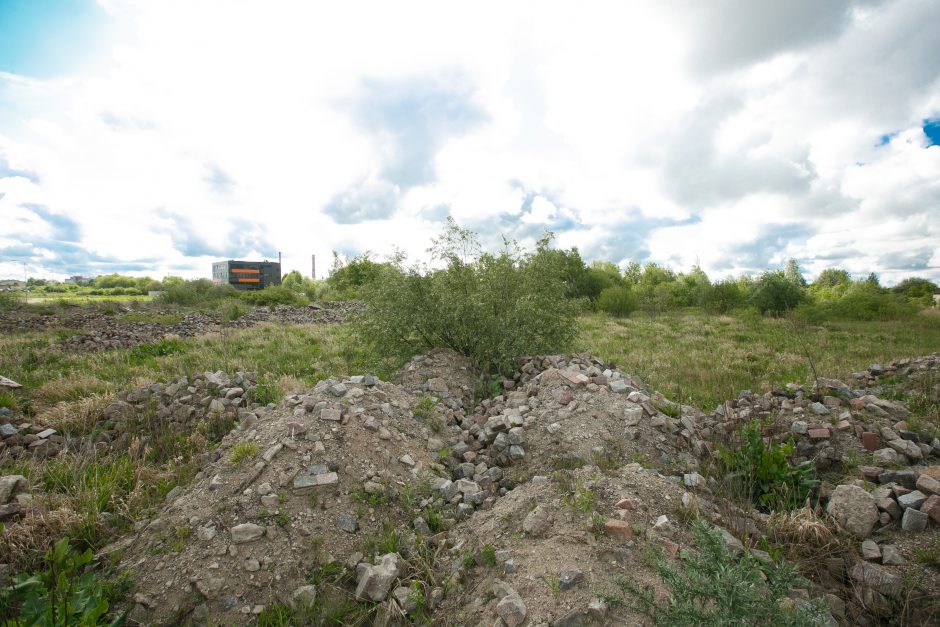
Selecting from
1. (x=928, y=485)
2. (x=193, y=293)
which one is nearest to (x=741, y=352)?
(x=928, y=485)

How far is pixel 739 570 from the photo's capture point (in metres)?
1.93

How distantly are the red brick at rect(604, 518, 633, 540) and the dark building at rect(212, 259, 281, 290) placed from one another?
97.0 meters

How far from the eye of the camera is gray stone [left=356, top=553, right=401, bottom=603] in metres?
3.00

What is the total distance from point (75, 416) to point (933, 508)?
33.4 ft

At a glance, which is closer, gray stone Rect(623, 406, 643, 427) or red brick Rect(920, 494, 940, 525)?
red brick Rect(920, 494, 940, 525)

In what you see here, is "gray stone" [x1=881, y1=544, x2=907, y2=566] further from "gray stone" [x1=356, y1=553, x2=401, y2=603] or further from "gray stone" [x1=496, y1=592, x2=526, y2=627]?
"gray stone" [x1=356, y1=553, x2=401, y2=603]

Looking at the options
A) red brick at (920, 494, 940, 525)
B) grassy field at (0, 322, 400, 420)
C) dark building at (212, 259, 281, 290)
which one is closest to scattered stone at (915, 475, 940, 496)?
red brick at (920, 494, 940, 525)

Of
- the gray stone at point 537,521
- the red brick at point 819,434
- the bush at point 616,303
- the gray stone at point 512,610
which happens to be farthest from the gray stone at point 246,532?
the bush at point 616,303

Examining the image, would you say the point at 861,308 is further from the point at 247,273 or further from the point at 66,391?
the point at 247,273

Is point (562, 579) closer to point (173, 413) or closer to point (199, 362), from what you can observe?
point (173, 413)

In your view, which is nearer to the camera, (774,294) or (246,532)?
(246,532)

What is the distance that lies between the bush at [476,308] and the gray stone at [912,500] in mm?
4943

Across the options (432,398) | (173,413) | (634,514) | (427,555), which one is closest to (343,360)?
(173,413)

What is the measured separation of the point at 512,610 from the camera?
99.3 inches
